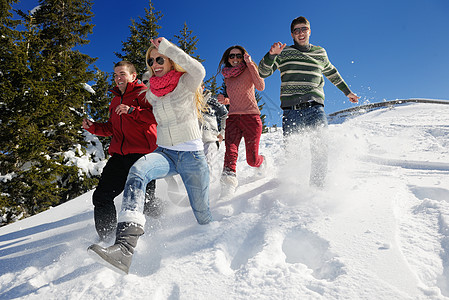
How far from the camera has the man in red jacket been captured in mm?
2391

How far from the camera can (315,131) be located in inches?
119

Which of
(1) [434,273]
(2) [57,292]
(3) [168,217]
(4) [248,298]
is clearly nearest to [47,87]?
(3) [168,217]

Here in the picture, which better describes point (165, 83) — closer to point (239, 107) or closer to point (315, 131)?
point (239, 107)

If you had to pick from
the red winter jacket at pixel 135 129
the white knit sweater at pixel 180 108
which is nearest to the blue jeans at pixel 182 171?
the white knit sweater at pixel 180 108

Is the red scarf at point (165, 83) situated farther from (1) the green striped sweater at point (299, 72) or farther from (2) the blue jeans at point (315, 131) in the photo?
(2) the blue jeans at point (315, 131)

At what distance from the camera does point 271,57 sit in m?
2.97

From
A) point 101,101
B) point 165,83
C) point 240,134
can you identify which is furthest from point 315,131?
point 101,101

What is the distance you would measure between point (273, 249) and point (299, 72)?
7.21 feet

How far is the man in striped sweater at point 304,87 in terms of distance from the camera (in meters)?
2.99

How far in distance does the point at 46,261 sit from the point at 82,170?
28.3ft

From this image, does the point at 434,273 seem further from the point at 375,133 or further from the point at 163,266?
the point at 375,133

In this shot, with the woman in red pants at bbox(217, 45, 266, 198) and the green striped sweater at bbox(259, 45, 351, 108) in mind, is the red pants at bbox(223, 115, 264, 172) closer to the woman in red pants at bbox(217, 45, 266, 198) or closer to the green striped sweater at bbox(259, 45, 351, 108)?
the woman in red pants at bbox(217, 45, 266, 198)

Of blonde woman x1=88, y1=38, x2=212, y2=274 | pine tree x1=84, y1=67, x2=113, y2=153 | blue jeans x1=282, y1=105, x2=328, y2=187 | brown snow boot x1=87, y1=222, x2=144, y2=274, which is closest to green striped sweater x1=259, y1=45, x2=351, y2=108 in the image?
blue jeans x1=282, y1=105, x2=328, y2=187

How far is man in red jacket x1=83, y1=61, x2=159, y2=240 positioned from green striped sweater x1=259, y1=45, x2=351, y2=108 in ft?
4.99
